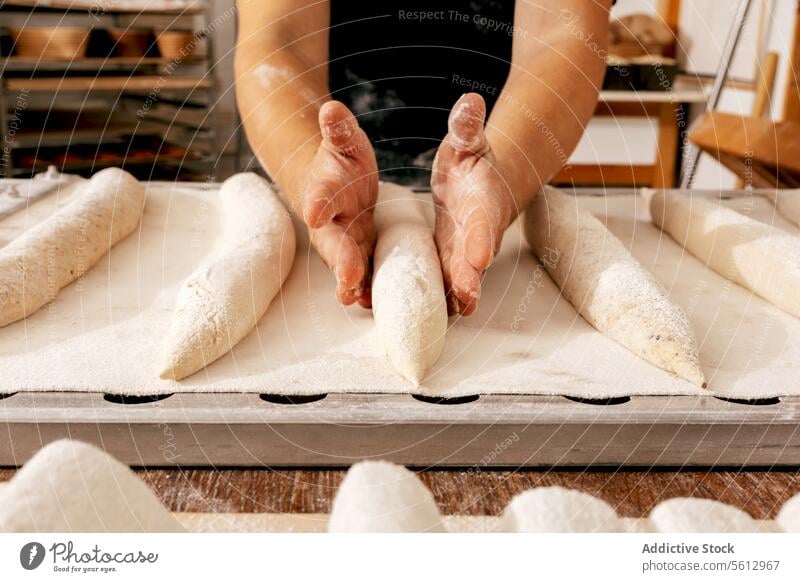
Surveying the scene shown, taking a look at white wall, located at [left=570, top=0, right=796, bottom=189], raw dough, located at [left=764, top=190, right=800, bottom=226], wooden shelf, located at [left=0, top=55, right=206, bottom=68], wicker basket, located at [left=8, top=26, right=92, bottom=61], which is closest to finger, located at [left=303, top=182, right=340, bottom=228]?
raw dough, located at [left=764, top=190, right=800, bottom=226]

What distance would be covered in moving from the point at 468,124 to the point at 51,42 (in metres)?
2.30

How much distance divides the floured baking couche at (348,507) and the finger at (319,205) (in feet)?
1.18

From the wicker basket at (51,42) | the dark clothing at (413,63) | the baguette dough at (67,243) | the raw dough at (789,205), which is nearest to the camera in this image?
the baguette dough at (67,243)

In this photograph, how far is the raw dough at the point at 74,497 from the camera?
1.31 feet

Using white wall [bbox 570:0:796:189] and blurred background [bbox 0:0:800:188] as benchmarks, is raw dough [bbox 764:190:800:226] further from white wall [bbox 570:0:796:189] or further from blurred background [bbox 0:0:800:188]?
white wall [bbox 570:0:796:189]

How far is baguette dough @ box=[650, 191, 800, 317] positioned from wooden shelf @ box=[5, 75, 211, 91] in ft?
6.03

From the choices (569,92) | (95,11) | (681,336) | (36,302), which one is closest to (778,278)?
(681,336)

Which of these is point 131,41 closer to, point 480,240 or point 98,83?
point 98,83

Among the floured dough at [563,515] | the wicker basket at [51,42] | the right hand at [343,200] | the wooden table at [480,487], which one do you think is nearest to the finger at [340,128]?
the right hand at [343,200]

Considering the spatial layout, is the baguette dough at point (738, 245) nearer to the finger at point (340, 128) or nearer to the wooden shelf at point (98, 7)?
the finger at point (340, 128)

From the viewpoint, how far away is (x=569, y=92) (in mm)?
1052
